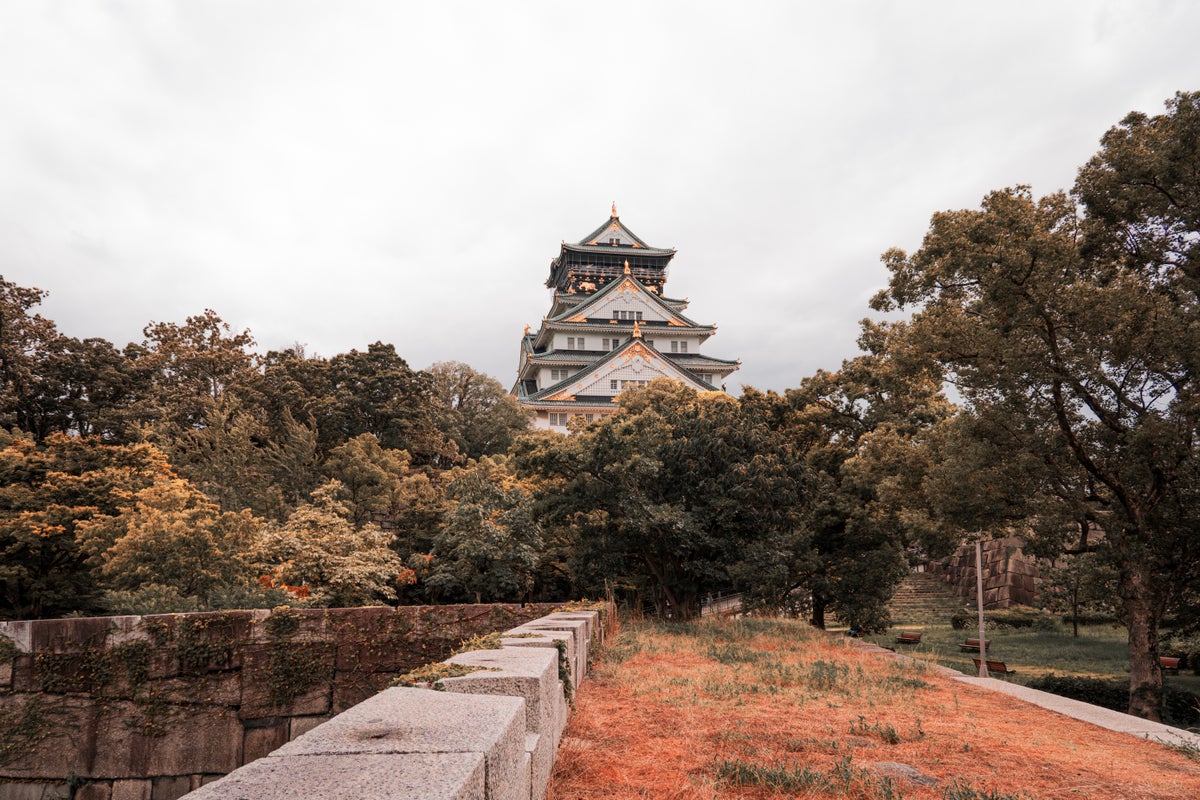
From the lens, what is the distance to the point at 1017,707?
7.72 meters

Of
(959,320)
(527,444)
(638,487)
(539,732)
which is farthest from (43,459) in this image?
(959,320)

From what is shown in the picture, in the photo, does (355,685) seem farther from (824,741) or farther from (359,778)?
(359,778)

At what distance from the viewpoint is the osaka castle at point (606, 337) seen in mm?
44906

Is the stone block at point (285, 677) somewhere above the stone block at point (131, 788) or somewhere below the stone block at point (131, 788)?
above

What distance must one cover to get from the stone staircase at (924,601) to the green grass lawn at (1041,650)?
52.7 inches

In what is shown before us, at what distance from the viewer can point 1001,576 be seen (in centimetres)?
3086

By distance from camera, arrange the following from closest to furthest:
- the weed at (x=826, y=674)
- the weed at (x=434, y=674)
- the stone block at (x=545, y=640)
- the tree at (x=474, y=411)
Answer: the weed at (x=434, y=674), the stone block at (x=545, y=640), the weed at (x=826, y=674), the tree at (x=474, y=411)

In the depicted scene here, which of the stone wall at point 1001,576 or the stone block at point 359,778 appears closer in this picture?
the stone block at point 359,778

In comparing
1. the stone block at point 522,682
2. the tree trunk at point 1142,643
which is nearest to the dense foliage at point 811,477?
the tree trunk at point 1142,643

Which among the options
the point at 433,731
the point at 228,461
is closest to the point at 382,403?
the point at 228,461

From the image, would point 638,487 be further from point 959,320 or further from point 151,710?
point 151,710

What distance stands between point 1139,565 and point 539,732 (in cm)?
1224

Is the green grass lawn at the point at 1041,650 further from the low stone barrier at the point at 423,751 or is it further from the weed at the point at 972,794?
the low stone barrier at the point at 423,751

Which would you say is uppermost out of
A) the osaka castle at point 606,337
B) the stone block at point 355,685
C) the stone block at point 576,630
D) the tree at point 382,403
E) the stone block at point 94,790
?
the osaka castle at point 606,337
